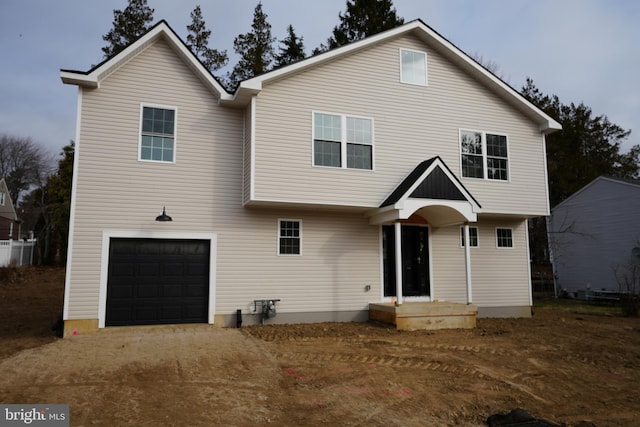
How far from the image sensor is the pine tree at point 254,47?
24.7 metres

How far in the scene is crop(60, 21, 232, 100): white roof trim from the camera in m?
9.77

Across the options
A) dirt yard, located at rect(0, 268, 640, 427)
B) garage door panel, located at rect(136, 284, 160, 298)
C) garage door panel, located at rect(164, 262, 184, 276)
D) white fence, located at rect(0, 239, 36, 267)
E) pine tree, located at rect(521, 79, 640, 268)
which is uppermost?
pine tree, located at rect(521, 79, 640, 268)

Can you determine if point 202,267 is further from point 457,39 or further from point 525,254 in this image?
point 457,39

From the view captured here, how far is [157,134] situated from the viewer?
1051 cm

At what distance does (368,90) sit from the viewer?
11742 millimetres

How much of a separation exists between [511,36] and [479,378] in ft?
47.2

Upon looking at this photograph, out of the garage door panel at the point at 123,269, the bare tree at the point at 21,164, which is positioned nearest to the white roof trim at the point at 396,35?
the garage door panel at the point at 123,269

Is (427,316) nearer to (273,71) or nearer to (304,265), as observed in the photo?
(304,265)

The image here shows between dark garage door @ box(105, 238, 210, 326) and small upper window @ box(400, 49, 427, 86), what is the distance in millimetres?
7283

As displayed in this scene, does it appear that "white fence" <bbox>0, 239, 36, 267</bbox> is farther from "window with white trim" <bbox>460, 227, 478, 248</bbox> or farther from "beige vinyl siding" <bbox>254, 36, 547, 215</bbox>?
"window with white trim" <bbox>460, 227, 478, 248</bbox>

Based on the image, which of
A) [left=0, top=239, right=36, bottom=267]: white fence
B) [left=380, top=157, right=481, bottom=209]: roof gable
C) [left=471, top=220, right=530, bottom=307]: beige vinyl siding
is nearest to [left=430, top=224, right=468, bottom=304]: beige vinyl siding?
[left=471, top=220, right=530, bottom=307]: beige vinyl siding

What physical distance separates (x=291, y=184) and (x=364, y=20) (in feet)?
64.8

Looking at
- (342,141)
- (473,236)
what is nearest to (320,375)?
(342,141)

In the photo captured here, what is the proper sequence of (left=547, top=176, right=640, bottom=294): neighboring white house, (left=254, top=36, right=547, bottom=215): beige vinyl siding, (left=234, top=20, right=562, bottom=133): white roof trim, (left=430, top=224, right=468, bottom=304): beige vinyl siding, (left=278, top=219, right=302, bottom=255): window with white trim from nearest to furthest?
(left=234, top=20, right=562, bottom=133): white roof trim
(left=254, top=36, right=547, bottom=215): beige vinyl siding
(left=278, top=219, right=302, bottom=255): window with white trim
(left=430, top=224, right=468, bottom=304): beige vinyl siding
(left=547, top=176, right=640, bottom=294): neighboring white house
